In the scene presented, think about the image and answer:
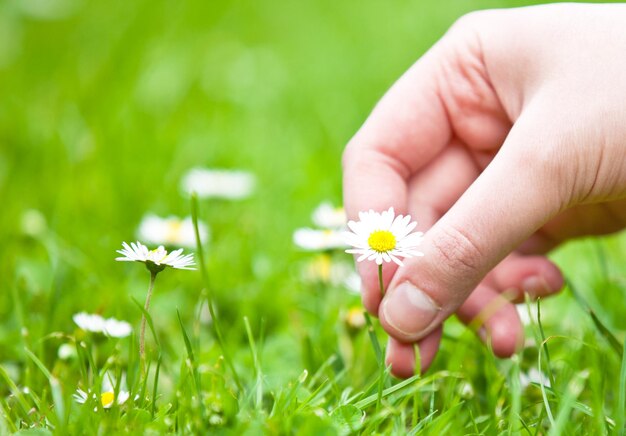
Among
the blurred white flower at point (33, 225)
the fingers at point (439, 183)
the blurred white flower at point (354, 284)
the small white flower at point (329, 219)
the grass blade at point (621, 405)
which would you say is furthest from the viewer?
the blurred white flower at point (33, 225)

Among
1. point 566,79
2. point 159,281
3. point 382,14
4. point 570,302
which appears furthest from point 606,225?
point 382,14

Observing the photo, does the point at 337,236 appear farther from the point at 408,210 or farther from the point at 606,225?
the point at 606,225

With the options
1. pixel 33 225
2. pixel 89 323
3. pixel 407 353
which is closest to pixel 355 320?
pixel 407 353

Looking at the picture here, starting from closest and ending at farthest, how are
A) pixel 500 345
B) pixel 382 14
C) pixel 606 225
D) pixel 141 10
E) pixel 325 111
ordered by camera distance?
pixel 500 345 → pixel 606 225 → pixel 325 111 → pixel 141 10 → pixel 382 14

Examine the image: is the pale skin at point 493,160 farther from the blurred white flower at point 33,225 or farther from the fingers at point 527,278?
the blurred white flower at point 33,225

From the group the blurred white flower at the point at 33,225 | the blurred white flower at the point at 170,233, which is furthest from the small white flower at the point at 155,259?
the blurred white flower at the point at 33,225
